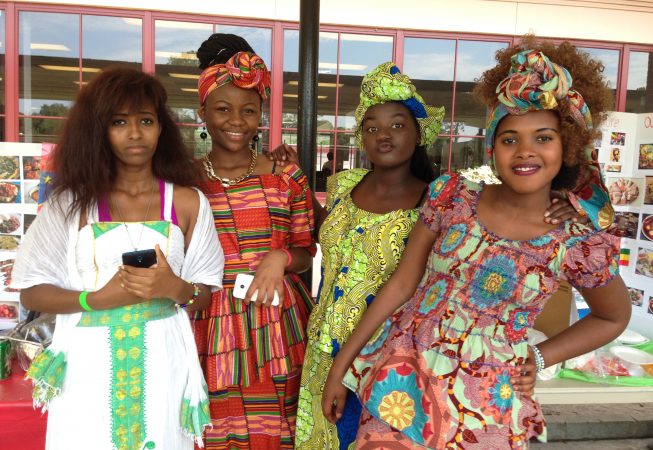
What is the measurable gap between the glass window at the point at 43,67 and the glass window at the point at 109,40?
4.7 inches

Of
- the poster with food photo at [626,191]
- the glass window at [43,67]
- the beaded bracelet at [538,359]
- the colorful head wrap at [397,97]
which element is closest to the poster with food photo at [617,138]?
the poster with food photo at [626,191]

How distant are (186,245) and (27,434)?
124 cm

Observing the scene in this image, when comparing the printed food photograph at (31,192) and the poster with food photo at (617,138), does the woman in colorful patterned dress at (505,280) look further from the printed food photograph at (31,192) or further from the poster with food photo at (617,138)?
the poster with food photo at (617,138)

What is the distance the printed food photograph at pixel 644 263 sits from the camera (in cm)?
376

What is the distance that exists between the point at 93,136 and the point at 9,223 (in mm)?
1816

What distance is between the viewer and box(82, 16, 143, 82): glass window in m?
5.78

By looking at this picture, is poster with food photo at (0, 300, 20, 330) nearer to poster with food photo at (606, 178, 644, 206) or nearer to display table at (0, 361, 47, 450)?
display table at (0, 361, 47, 450)

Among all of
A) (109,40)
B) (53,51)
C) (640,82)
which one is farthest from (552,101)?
(640,82)

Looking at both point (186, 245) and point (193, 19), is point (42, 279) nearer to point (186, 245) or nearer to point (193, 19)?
point (186, 245)

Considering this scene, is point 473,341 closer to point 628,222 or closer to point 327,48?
point 628,222

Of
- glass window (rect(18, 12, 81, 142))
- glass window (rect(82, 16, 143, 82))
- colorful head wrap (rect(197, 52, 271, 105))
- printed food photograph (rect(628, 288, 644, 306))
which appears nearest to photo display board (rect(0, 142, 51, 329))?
colorful head wrap (rect(197, 52, 271, 105))

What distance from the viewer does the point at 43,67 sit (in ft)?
19.1

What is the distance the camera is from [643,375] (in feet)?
10.8

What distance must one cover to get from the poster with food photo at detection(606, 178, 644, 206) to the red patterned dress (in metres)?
2.70
